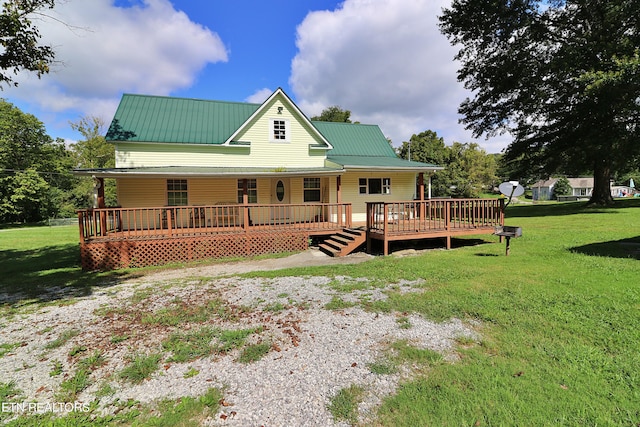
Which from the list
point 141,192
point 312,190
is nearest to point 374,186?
point 312,190

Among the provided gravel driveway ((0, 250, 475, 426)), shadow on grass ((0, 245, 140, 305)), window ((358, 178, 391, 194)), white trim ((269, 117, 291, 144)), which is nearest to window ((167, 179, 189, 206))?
shadow on grass ((0, 245, 140, 305))

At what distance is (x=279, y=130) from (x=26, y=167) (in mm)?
39535

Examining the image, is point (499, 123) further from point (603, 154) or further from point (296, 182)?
point (296, 182)

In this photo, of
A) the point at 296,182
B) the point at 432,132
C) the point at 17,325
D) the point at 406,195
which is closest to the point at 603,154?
the point at 406,195

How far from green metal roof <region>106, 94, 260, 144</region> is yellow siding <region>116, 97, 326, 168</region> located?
457 millimetres

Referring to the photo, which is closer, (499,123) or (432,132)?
(499,123)

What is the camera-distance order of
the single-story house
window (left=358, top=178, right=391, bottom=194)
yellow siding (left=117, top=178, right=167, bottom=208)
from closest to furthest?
the single-story house → yellow siding (left=117, top=178, right=167, bottom=208) → window (left=358, top=178, right=391, bottom=194)

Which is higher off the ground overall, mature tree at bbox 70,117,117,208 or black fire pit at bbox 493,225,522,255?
mature tree at bbox 70,117,117,208

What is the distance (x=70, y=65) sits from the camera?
35.9 feet

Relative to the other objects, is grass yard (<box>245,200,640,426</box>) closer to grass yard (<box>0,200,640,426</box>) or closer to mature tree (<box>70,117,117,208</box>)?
grass yard (<box>0,200,640,426</box>)

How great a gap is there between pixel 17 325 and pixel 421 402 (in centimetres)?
676

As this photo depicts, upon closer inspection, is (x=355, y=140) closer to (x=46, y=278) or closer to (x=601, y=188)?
(x=46, y=278)

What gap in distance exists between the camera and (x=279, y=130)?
16141 mm

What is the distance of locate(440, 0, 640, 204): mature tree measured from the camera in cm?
1805
